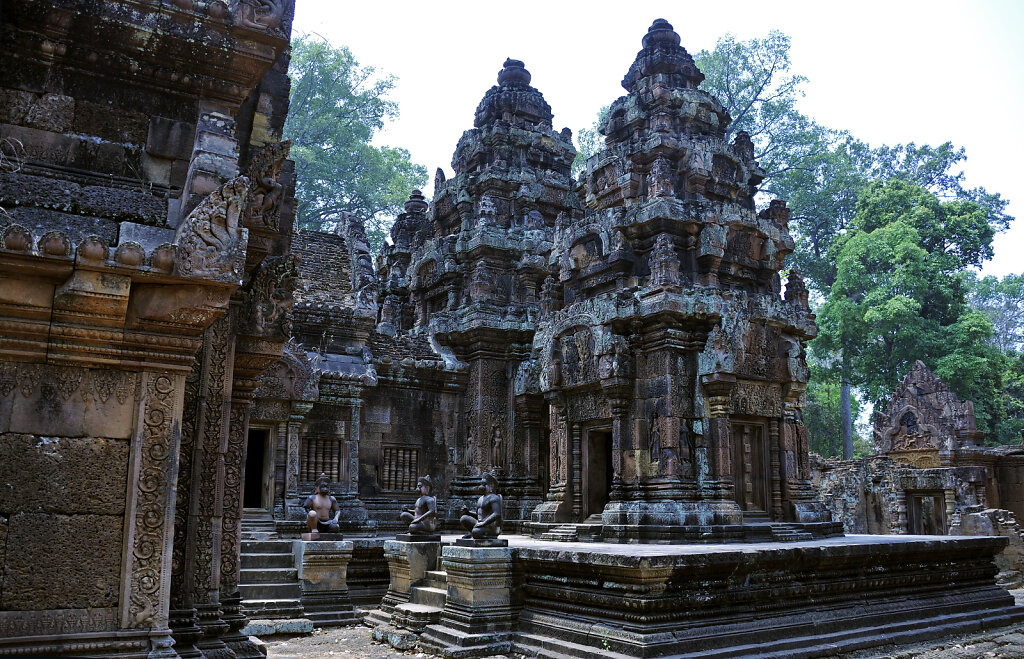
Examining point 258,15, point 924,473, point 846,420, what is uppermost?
A: point 258,15

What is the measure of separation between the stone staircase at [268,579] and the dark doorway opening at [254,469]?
85.8 inches

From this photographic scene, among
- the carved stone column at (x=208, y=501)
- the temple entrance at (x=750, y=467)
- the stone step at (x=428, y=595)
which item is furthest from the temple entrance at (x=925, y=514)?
the carved stone column at (x=208, y=501)

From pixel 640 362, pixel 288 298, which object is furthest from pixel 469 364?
pixel 288 298

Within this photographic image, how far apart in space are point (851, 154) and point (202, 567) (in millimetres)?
33159

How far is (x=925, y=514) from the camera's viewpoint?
69.7 ft

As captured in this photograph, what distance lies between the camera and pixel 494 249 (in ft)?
54.4

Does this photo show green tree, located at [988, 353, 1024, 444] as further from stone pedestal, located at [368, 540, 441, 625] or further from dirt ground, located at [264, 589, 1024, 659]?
stone pedestal, located at [368, 540, 441, 625]

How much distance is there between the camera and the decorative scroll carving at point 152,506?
150 inches

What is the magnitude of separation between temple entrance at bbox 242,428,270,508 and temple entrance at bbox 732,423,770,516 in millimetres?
7653

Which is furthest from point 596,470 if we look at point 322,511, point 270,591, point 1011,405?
point 1011,405

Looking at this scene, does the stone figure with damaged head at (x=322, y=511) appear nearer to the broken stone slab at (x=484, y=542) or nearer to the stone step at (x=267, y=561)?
the stone step at (x=267, y=561)

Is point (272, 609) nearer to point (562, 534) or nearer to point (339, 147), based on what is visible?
point (562, 534)

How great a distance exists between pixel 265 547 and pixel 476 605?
13.1 feet

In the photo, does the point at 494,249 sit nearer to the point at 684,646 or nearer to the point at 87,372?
the point at 684,646
